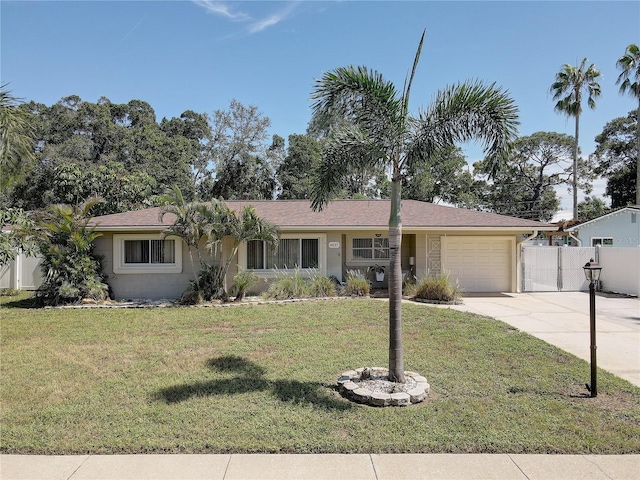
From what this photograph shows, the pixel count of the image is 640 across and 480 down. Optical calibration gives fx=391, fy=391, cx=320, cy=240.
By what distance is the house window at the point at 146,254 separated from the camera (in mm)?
13586

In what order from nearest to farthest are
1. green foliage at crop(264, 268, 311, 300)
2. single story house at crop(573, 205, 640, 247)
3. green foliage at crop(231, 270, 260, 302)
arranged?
green foliage at crop(231, 270, 260, 302)
green foliage at crop(264, 268, 311, 300)
single story house at crop(573, 205, 640, 247)

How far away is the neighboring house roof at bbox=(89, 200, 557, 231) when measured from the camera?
44.5ft

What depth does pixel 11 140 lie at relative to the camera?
6.81 metres

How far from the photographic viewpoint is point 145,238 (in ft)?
44.9

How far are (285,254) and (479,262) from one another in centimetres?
751

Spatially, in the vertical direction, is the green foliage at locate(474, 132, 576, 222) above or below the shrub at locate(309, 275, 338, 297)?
above

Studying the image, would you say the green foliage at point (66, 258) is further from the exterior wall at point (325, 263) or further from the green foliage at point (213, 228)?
the green foliage at point (213, 228)

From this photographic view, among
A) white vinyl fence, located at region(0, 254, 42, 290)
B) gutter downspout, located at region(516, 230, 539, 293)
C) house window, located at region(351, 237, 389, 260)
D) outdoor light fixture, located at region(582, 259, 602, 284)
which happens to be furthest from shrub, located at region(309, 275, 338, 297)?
white vinyl fence, located at region(0, 254, 42, 290)

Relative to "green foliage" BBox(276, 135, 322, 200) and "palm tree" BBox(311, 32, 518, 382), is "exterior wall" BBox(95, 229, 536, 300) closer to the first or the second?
"palm tree" BBox(311, 32, 518, 382)

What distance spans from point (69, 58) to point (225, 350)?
12.0m

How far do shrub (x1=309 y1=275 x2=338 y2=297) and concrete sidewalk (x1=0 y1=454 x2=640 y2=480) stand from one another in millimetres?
9237

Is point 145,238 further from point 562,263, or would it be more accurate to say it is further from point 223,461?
point 562,263

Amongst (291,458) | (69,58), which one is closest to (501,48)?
(291,458)

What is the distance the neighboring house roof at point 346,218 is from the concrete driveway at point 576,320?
2.69m
